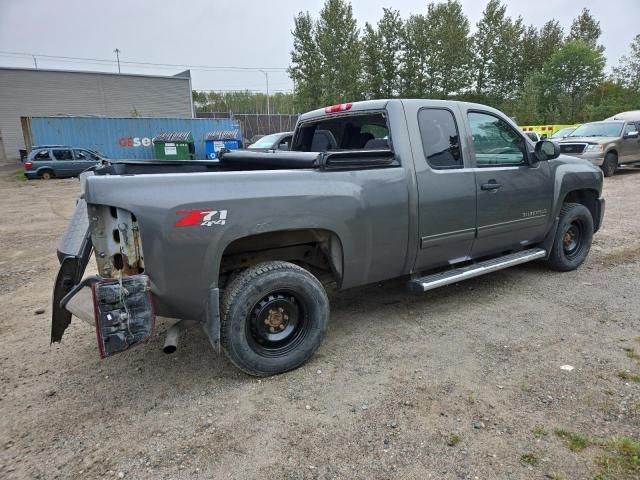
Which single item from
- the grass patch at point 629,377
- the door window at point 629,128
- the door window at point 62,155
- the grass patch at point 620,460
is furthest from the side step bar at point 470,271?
the door window at point 62,155

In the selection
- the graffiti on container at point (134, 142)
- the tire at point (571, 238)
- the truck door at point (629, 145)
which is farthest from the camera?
the graffiti on container at point (134, 142)

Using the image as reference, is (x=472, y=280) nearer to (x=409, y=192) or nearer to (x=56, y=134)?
(x=409, y=192)

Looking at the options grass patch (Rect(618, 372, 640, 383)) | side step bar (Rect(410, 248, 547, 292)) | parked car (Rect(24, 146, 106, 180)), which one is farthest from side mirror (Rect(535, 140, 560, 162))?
parked car (Rect(24, 146, 106, 180))

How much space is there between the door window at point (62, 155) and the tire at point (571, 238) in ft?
67.6

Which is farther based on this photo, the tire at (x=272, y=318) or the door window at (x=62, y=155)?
the door window at (x=62, y=155)

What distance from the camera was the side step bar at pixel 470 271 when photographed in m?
Result: 3.70

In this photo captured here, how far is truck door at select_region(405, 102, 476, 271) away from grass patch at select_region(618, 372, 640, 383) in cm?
151

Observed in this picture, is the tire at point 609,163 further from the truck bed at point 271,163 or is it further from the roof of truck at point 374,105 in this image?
the truck bed at point 271,163

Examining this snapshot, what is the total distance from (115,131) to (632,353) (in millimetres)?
25278

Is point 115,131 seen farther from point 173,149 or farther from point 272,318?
point 272,318

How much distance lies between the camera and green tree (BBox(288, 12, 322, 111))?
36.1m

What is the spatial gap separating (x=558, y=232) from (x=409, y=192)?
8.20 ft

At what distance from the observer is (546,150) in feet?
14.6

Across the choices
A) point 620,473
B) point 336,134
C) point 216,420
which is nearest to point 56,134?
point 336,134
